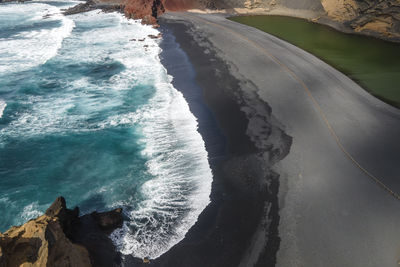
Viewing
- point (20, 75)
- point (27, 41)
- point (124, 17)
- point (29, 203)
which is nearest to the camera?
point (29, 203)

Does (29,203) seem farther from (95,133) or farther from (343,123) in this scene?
(343,123)

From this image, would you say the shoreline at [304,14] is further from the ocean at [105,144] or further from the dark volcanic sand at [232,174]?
the ocean at [105,144]

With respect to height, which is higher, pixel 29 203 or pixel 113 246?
pixel 113 246

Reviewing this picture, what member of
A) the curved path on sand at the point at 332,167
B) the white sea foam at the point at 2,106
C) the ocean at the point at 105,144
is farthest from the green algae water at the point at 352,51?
the white sea foam at the point at 2,106

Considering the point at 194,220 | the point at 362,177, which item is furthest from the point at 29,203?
the point at 362,177

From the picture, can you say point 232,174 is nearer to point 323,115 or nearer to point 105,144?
point 105,144

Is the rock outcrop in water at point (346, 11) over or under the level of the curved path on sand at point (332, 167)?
over
